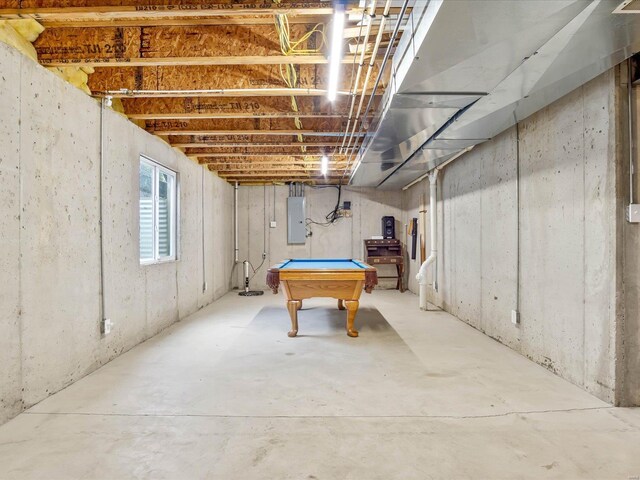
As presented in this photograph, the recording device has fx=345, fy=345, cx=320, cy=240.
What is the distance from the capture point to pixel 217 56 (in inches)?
96.0

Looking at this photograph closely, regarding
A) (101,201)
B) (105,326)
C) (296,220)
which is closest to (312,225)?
(296,220)

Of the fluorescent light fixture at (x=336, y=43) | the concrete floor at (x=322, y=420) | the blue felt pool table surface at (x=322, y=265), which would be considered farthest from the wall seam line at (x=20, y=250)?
the blue felt pool table surface at (x=322, y=265)

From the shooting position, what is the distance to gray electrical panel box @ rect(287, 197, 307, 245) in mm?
7453

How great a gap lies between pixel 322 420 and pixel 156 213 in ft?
10.3

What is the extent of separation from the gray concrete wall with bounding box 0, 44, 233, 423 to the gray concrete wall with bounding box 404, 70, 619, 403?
374 centimetres

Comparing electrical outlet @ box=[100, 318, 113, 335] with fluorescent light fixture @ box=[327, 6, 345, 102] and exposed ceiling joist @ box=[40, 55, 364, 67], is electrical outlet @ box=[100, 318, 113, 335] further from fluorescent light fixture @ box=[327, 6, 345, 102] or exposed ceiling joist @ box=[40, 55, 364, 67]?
fluorescent light fixture @ box=[327, 6, 345, 102]

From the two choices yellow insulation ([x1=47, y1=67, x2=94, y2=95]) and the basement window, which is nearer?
yellow insulation ([x1=47, y1=67, x2=94, y2=95])

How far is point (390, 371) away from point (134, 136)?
3.39 meters

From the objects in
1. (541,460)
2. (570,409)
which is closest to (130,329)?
(541,460)

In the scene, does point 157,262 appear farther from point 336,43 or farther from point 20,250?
point 336,43

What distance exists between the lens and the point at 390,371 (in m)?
2.83

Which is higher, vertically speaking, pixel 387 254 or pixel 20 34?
pixel 20 34

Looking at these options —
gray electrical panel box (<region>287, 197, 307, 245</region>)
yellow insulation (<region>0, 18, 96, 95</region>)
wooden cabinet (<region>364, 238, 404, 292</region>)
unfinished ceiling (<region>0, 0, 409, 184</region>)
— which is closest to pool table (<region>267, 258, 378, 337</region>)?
unfinished ceiling (<region>0, 0, 409, 184</region>)

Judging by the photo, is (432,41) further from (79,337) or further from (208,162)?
(208,162)
